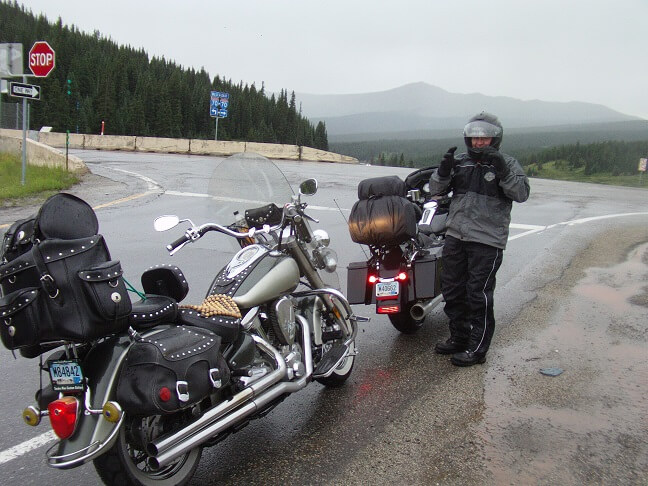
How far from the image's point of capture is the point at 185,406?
103 inches

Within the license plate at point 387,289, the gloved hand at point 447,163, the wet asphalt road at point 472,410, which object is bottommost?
the wet asphalt road at point 472,410

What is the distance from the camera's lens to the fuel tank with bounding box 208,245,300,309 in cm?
325

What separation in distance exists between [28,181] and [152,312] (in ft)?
42.6

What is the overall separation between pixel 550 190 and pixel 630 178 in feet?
73.0

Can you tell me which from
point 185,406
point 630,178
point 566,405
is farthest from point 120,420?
point 630,178

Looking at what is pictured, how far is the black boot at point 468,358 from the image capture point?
15.3ft

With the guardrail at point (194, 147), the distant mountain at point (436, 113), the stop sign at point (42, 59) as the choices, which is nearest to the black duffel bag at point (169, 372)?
the stop sign at point (42, 59)

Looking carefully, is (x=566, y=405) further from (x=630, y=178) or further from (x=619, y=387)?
(x=630, y=178)

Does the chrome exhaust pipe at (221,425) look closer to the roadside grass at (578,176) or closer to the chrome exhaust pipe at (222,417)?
the chrome exhaust pipe at (222,417)

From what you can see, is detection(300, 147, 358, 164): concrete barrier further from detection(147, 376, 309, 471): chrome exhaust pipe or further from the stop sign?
detection(147, 376, 309, 471): chrome exhaust pipe

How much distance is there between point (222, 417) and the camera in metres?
2.90

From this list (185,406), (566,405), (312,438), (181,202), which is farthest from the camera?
(181,202)

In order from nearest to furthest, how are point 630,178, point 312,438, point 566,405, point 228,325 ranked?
point 228,325 → point 312,438 → point 566,405 → point 630,178

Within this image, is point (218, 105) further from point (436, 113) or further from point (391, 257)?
point (436, 113)
